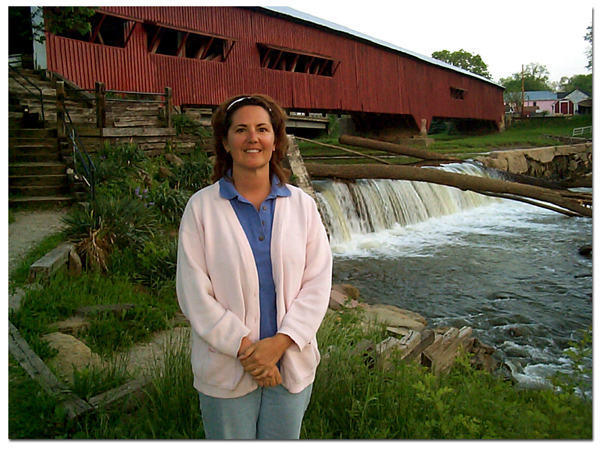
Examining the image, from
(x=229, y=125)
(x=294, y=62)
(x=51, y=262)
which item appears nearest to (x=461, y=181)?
(x=51, y=262)

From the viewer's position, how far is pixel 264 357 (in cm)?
166

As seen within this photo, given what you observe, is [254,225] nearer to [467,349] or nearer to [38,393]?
[38,393]

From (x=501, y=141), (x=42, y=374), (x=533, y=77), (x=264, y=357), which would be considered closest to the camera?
(x=264, y=357)

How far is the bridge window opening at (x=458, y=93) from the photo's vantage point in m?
17.8

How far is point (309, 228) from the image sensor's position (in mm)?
1791

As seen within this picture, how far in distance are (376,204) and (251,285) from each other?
24.9ft

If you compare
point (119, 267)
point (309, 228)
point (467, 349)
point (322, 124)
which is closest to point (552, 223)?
point (467, 349)

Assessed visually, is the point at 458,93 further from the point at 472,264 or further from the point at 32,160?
the point at 32,160

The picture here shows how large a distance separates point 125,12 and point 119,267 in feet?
19.7

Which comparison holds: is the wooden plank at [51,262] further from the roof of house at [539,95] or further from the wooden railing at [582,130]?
the roof of house at [539,95]

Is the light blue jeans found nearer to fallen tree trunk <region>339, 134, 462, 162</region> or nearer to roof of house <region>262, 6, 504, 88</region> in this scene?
fallen tree trunk <region>339, 134, 462, 162</region>

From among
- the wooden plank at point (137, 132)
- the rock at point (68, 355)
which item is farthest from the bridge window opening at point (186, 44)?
the rock at point (68, 355)

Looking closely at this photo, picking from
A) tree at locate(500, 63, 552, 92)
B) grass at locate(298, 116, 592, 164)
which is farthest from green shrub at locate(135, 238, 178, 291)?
grass at locate(298, 116, 592, 164)

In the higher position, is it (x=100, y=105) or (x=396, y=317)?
(x=100, y=105)
